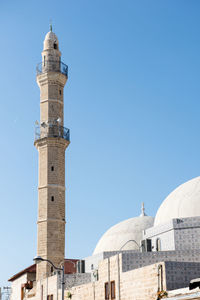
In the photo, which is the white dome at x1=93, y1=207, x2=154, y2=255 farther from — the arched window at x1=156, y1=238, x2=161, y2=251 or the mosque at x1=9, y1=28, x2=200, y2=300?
the arched window at x1=156, y1=238, x2=161, y2=251

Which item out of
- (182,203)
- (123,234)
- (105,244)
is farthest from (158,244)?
(105,244)

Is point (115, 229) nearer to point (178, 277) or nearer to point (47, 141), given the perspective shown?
point (47, 141)

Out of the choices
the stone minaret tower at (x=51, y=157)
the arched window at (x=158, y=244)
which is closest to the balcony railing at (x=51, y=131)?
the stone minaret tower at (x=51, y=157)

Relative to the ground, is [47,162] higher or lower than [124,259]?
higher

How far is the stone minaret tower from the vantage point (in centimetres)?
2697

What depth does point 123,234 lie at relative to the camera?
989 inches

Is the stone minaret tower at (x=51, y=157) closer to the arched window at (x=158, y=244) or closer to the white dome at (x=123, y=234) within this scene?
the white dome at (x=123, y=234)

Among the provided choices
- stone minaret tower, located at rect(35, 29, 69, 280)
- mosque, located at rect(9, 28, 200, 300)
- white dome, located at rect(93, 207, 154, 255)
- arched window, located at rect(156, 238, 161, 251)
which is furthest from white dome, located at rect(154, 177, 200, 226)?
stone minaret tower, located at rect(35, 29, 69, 280)

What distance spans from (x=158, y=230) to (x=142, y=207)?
9254 millimetres

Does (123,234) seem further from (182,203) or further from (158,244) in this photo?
(182,203)

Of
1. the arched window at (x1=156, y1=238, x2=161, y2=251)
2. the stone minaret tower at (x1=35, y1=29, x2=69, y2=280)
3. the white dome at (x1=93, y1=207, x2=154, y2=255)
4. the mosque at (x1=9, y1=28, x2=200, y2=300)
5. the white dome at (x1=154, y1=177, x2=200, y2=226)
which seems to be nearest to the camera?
the mosque at (x1=9, y1=28, x2=200, y2=300)

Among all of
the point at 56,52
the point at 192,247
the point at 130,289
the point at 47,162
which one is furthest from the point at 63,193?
the point at 130,289

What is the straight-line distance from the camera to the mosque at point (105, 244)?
1368cm

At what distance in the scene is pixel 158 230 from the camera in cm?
1927
